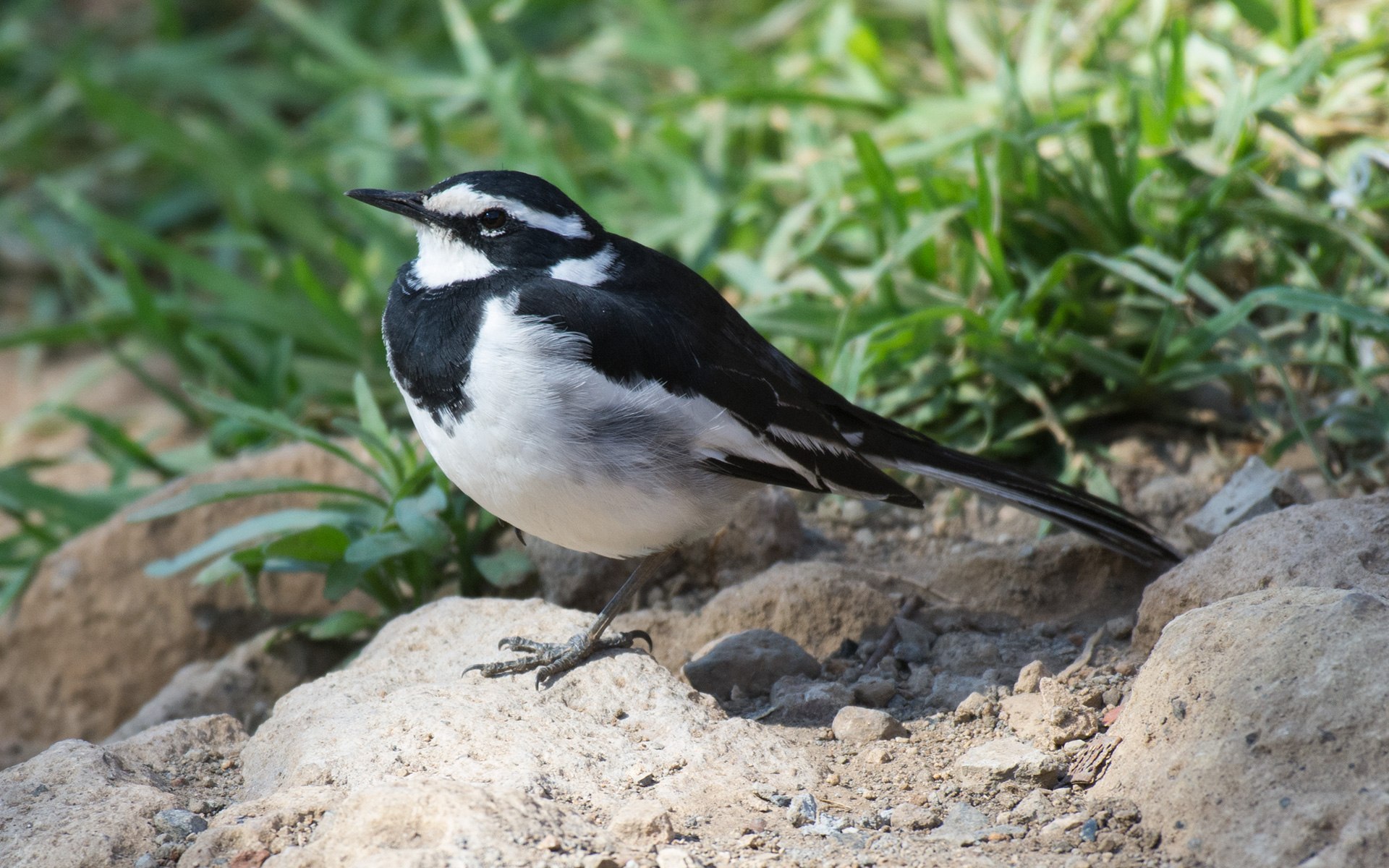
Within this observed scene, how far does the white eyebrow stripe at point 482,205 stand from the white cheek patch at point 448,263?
0.25ft

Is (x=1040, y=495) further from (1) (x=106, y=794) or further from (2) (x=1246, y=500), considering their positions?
(1) (x=106, y=794)

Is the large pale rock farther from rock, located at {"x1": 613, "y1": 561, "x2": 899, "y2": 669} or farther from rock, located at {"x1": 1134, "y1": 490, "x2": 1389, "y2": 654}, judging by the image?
rock, located at {"x1": 1134, "y1": 490, "x2": 1389, "y2": 654}

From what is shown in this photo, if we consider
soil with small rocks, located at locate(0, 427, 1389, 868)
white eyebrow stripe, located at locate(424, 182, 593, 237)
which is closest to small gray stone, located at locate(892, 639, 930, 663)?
soil with small rocks, located at locate(0, 427, 1389, 868)

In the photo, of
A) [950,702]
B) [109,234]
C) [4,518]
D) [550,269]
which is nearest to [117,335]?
[109,234]

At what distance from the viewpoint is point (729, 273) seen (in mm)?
5574

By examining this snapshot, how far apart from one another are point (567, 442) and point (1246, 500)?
2.04 metres

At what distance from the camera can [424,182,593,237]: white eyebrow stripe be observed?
365cm

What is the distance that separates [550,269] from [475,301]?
11.1 inches

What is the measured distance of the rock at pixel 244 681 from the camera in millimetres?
4219

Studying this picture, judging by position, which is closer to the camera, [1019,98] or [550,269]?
[550,269]

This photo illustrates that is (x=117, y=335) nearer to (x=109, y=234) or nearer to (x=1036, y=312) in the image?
(x=109, y=234)

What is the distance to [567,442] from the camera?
3324 millimetres

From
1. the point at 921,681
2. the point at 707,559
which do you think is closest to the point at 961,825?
the point at 921,681

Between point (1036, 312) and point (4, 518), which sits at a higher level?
point (1036, 312)
